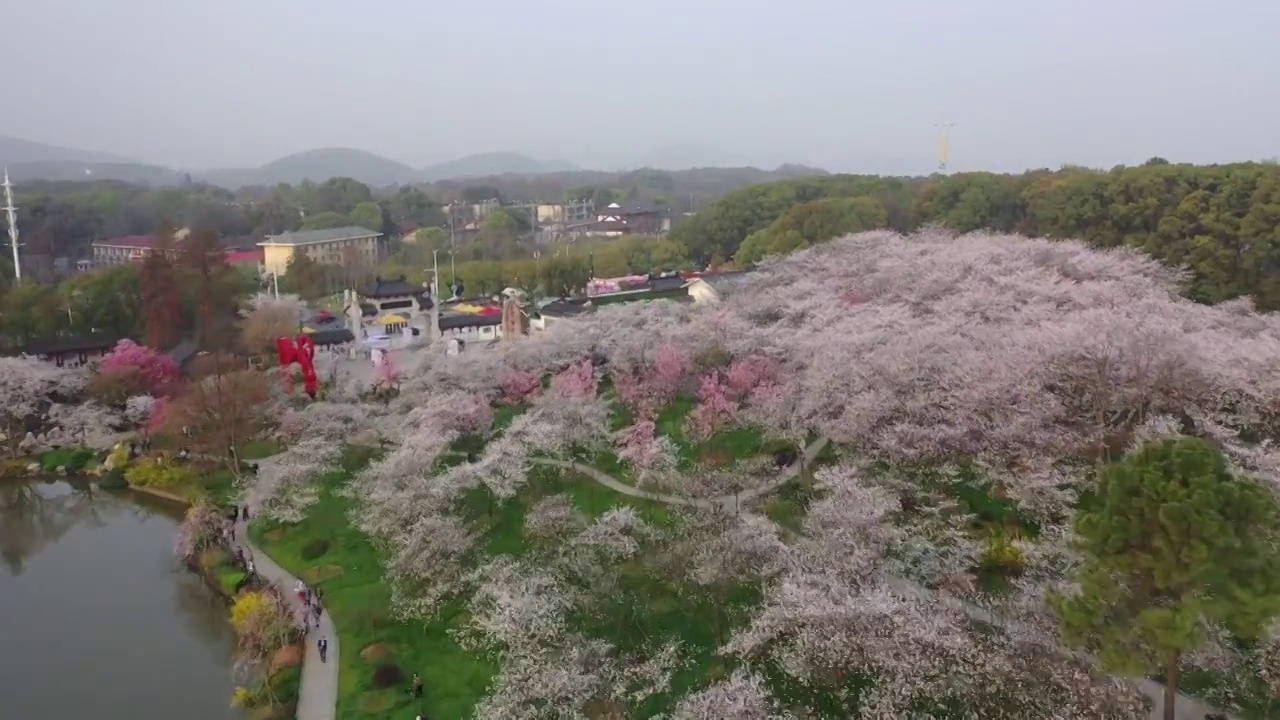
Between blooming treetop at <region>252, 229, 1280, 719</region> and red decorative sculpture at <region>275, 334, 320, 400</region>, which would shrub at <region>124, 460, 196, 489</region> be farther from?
blooming treetop at <region>252, 229, 1280, 719</region>

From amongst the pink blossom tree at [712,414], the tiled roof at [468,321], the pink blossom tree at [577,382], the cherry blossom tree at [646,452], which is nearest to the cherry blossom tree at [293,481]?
the pink blossom tree at [577,382]

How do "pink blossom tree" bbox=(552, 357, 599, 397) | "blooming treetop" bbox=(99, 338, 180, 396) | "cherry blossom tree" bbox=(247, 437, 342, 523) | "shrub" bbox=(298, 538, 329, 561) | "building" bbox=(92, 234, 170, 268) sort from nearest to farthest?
"shrub" bbox=(298, 538, 329, 561), "cherry blossom tree" bbox=(247, 437, 342, 523), "pink blossom tree" bbox=(552, 357, 599, 397), "blooming treetop" bbox=(99, 338, 180, 396), "building" bbox=(92, 234, 170, 268)

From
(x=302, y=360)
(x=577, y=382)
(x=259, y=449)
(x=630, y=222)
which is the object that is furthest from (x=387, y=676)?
(x=630, y=222)

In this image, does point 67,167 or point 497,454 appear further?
point 67,167

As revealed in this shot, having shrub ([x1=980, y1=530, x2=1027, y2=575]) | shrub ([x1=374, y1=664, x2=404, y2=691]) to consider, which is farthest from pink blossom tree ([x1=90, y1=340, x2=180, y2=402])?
shrub ([x1=980, y1=530, x2=1027, y2=575])

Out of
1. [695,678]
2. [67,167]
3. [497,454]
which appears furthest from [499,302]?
[67,167]

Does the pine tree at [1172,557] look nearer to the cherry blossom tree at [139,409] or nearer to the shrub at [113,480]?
the shrub at [113,480]

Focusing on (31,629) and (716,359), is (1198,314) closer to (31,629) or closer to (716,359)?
(716,359)

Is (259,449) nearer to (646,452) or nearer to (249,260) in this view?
(646,452)
